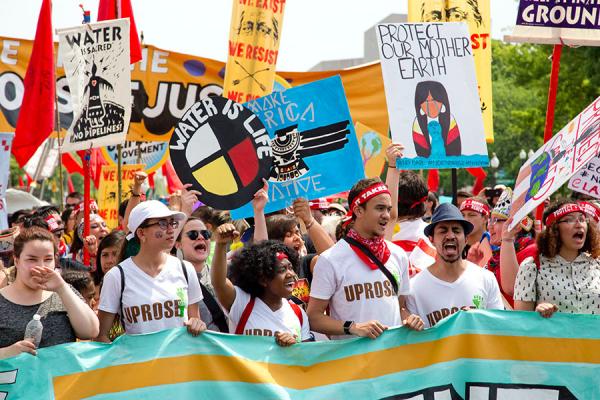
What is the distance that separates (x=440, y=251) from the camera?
561 centimetres

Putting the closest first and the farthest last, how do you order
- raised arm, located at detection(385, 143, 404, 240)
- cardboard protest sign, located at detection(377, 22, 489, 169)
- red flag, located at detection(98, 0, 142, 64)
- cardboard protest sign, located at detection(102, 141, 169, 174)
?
raised arm, located at detection(385, 143, 404, 240) < cardboard protest sign, located at detection(377, 22, 489, 169) < red flag, located at detection(98, 0, 142, 64) < cardboard protest sign, located at detection(102, 141, 169, 174)

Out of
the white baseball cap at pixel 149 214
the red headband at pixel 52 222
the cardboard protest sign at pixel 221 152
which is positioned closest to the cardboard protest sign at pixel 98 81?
the red headband at pixel 52 222

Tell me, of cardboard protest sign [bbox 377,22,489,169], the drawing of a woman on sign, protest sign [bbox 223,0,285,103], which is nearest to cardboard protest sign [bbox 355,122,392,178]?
protest sign [bbox 223,0,285,103]

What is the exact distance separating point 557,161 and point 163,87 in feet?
24.4

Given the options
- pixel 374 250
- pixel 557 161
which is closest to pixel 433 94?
pixel 557 161

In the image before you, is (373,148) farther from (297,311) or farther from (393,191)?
(297,311)

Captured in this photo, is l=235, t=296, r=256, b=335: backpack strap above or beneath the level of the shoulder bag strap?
beneath

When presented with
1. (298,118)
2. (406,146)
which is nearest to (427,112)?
(406,146)

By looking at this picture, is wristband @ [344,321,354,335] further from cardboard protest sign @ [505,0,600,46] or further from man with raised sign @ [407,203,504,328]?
cardboard protest sign @ [505,0,600,46]

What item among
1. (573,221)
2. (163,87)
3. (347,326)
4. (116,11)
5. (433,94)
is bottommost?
(347,326)

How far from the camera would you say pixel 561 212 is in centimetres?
578

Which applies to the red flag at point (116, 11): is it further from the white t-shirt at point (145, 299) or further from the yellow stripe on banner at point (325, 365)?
the yellow stripe on banner at point (325, 365)

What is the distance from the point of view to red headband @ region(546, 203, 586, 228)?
576cm

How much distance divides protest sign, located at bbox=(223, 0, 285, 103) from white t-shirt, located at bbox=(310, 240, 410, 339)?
149 inches
